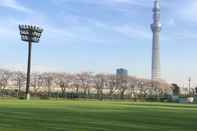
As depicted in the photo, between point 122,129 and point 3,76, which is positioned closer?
point 122,129

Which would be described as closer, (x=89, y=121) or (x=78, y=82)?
(x=89, y=121)

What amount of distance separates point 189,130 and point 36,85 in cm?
12883

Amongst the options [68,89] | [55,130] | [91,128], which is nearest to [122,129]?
[91,128]

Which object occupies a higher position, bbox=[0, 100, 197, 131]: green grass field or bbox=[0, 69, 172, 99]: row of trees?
bbox=[0, 69, 172, 99]: row of trees

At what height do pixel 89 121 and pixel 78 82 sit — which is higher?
pixel 78 82

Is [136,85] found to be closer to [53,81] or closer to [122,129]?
[53,81]

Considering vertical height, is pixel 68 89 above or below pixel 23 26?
below

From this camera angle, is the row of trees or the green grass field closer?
the green grass field

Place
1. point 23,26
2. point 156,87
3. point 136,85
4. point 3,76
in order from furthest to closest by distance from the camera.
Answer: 1. point 156,87
2. point 136,85
3. point 3,76
4. point 23,26

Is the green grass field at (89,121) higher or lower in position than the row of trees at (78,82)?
lower

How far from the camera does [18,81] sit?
467ft

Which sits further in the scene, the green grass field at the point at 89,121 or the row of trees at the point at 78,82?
the row of trees at the point at 78,82

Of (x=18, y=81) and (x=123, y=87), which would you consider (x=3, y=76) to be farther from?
(x=123, y=87)

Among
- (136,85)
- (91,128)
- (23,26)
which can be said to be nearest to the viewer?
(91,128)
